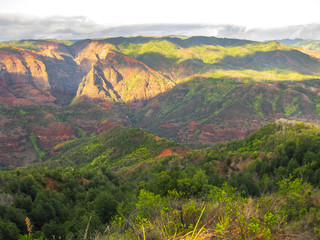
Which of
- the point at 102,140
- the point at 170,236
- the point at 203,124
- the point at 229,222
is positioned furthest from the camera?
the point at 203,124

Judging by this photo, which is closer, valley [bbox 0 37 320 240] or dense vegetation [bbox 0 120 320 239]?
dense vegetation [bbox 0 120 320 239]

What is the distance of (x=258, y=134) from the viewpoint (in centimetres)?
7456

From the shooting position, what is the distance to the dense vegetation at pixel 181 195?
9597 mm

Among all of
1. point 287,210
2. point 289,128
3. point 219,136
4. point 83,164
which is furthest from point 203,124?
point 287,210

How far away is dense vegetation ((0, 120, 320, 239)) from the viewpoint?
9.60 metres

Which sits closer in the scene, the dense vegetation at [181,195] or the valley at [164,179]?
the dense vegetation at [181,195]

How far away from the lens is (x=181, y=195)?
73.9 ft

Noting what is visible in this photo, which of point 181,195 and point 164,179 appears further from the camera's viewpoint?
point 164,179

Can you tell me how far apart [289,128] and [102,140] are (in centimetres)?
9863

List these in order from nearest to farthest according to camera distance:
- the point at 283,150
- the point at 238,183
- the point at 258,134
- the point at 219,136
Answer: the point at 238,183, the point at 283,150, the point at 258,134, the point at 219,136

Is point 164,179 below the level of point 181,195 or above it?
below

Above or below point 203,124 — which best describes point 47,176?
above

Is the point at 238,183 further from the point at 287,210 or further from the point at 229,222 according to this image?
the point at 229,222

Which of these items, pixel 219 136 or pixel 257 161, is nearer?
pixel 257 161
